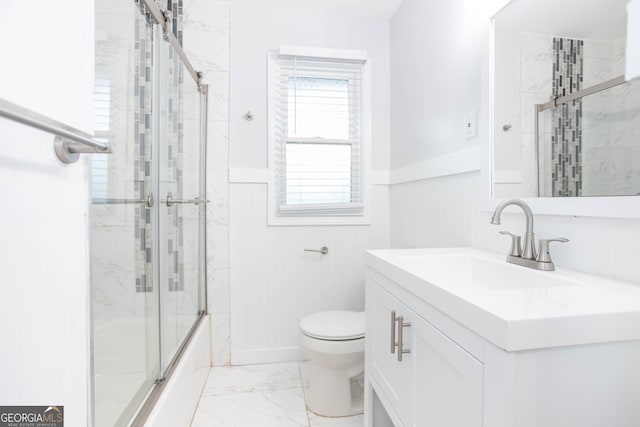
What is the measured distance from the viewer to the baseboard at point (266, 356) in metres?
2.10

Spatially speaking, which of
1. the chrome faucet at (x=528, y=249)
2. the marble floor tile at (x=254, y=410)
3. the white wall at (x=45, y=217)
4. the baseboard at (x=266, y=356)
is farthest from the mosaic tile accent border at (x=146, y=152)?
the chrome faucet at (x=528, y=249)

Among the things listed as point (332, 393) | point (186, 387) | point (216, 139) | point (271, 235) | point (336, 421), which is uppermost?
point (216, 139)

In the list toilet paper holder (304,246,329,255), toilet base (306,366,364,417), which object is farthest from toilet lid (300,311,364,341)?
toilet paper holder (304,246,329,255)

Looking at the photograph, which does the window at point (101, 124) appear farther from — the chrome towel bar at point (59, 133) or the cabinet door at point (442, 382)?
the cabinet door at point (442, 382)

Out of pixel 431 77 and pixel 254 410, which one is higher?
pixel 431 77

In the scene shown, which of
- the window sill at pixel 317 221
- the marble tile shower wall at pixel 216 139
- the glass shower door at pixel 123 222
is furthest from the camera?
the window sill at pixel 317 221

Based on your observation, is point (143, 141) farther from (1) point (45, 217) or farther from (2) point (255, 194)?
(2) point (255, 194)

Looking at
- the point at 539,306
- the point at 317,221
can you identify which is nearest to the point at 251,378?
the point at 317,221

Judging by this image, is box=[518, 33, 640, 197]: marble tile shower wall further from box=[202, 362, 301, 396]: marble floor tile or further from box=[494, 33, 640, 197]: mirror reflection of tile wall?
box=[202, 362, 301, 396]: marble floor tile

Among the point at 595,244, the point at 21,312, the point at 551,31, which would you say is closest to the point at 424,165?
the point at 551,31

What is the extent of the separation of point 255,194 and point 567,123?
166 cm

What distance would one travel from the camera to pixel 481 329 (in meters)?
0.58

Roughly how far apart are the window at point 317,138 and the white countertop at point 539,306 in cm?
127

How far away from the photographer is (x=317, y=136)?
217cm
